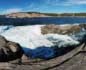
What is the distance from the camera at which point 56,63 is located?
89.4 inches

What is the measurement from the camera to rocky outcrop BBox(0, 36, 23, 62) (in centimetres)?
224

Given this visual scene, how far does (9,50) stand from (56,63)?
663mm

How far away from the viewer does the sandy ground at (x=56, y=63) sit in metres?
2.22

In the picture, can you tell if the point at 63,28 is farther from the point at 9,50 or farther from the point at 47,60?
the point at 9,50

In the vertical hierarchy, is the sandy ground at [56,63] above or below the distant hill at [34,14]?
below

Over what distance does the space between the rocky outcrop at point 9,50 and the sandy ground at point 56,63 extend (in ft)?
0.23

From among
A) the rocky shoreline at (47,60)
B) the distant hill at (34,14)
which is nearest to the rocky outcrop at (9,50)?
the rocky shoreline at (47,60)

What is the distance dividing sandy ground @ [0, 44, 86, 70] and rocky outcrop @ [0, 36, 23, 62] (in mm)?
69

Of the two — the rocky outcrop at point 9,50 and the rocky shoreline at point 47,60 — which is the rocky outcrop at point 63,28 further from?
the rocky outcrop at point 9,50

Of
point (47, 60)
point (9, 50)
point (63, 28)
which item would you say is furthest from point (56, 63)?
point (9, 50)

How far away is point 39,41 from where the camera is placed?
89.9 inches

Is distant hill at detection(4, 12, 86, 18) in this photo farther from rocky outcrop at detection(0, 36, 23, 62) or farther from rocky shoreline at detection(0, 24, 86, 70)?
rocky outcrop at detection(0, 36, 23, 62)

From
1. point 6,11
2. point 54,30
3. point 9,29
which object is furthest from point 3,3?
point 54,30

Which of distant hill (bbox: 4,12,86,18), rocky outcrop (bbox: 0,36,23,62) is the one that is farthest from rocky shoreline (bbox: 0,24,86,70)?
distant hill (bbox: 4,12,86,18)
